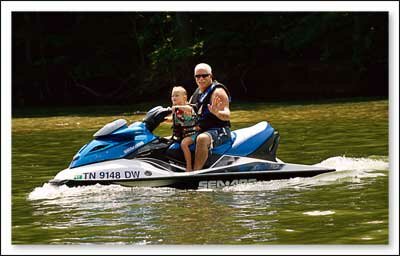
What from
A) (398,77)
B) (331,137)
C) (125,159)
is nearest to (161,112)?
(125,159)

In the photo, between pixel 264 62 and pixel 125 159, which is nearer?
pixel 125 159

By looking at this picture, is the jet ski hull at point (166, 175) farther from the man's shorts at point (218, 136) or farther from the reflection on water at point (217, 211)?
the man's shorts at point (218, 136)

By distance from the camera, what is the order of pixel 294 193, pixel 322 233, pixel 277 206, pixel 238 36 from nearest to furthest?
pixel 322 233
pixel 277 206
pixel 294 193
pixel 238 36

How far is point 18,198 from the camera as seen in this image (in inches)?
384

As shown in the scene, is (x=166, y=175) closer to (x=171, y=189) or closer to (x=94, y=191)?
(x=171, y=189)

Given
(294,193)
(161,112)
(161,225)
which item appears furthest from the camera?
(161,112)

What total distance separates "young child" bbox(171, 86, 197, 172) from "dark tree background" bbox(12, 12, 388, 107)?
44.1ft

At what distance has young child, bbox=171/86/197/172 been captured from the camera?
9562mm

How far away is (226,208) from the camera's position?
8.68 metres

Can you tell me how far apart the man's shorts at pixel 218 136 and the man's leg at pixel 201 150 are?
67mm

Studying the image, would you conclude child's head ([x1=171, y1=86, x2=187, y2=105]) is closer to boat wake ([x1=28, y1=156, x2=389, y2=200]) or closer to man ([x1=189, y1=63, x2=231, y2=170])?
man ([x1=189, y1=63, x2=231, y2=170])

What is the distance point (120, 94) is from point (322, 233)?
21355 millimetres

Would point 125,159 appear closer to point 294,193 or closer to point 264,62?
point 294,193

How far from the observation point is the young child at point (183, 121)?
9562 millimetres
